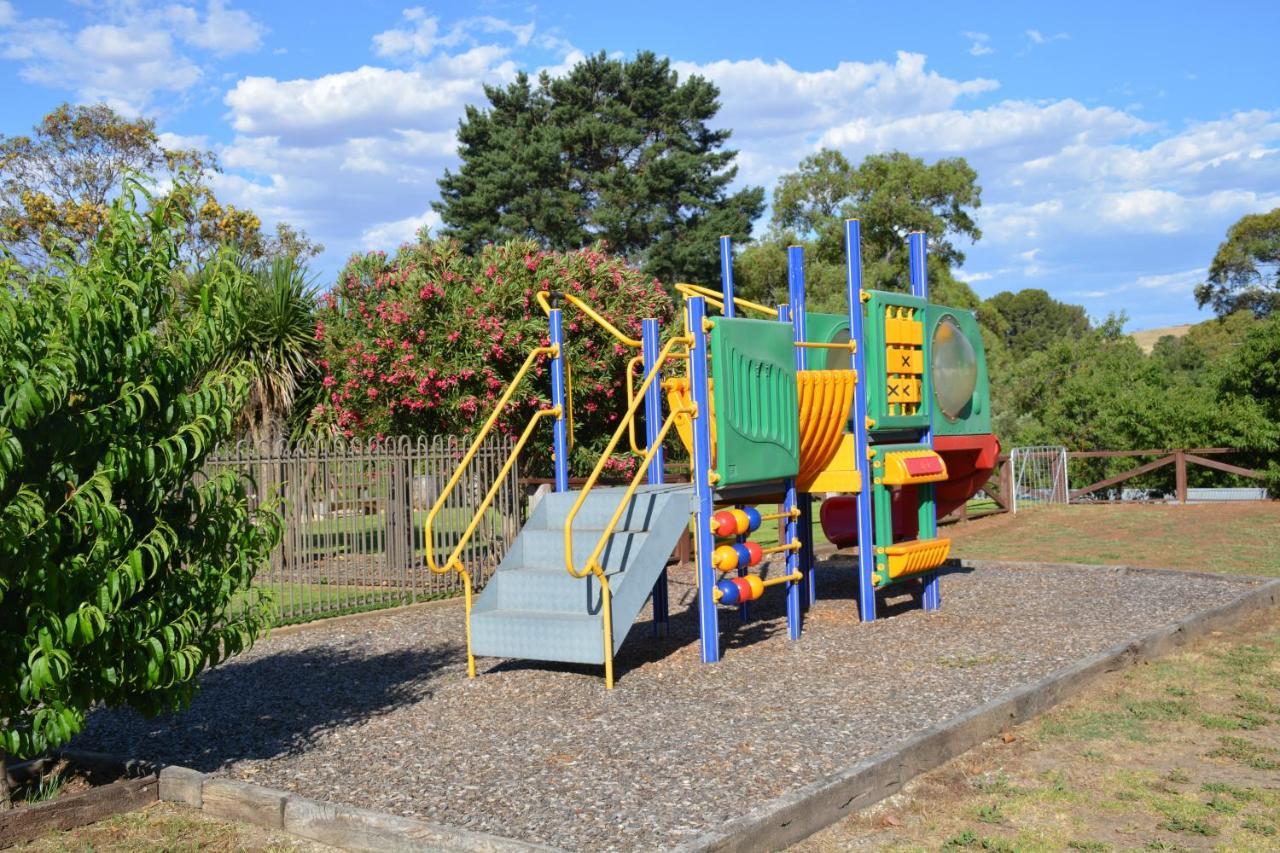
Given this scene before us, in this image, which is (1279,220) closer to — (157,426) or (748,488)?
(748,488)

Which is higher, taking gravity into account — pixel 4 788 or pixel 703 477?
pixel 703 477

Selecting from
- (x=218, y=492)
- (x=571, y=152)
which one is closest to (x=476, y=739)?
(x=218, y=492)

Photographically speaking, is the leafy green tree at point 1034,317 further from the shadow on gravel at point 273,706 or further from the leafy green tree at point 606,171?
the shadow on gravel at point 273,706

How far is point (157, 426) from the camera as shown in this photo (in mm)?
5289

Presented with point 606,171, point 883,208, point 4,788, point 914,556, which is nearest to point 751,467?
point 914,556

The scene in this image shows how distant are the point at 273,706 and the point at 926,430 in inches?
241

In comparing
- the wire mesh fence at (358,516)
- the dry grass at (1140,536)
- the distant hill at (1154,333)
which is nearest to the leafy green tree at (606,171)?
the dry grass at (1140,536)

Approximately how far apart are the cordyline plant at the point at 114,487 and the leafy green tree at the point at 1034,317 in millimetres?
92050

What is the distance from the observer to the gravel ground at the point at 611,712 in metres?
5.20

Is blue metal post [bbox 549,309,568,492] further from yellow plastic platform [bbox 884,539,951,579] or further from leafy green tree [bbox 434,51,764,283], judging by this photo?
leafy green tree [bbox 434,51,764,283]

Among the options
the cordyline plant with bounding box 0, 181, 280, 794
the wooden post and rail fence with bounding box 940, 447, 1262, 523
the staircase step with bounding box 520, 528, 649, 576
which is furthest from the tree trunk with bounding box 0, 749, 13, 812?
the wooden post and rail fence with bounding box 940, 447, 1262, 523

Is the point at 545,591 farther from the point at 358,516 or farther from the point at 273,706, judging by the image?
the point at 358,516

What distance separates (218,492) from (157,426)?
0.63 meters

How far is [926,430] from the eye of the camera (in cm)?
1056
